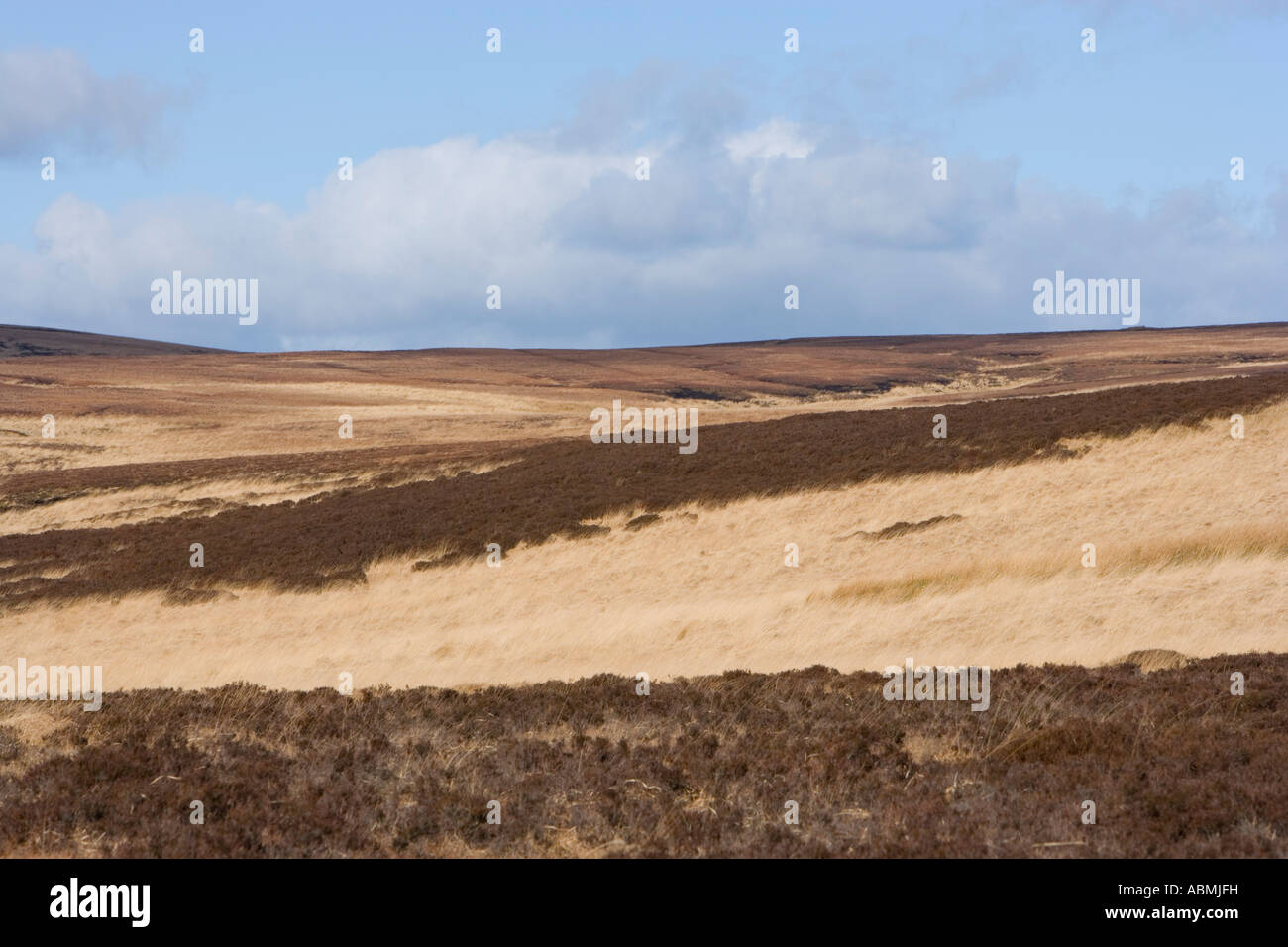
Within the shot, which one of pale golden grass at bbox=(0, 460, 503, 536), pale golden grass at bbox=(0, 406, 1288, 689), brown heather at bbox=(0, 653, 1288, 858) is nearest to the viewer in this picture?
brown heather at bbox=(0, 653, 1288, 858)

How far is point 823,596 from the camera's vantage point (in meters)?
24.2

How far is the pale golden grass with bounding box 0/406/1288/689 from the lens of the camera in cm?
2014

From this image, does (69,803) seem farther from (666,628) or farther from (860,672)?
(666,628)

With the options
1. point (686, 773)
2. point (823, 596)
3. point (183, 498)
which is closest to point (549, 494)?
point (823, 596)

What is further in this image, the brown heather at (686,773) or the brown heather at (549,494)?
the brown heather at (549,494)

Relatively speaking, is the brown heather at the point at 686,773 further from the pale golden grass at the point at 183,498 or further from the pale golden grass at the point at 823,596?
the pale golden grass at the point at 183,498

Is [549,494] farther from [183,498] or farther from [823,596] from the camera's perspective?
[183,498]

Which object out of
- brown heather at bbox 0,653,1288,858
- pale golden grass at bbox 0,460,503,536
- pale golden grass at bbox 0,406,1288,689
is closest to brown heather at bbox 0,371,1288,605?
pale golden grass at bbox 0,406,1288,689

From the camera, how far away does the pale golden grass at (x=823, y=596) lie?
20.1 m

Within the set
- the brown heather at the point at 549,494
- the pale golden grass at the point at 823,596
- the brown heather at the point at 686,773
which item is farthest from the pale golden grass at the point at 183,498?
the brown heather at the point at 686,773

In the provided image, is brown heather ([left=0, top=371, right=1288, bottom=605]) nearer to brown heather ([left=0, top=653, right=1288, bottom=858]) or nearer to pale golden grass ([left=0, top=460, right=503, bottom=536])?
pale golden grass ([left=0, top=460, right=503, bottom=536])

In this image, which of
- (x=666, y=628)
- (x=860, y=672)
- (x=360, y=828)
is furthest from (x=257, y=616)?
(x=360, y=828)
